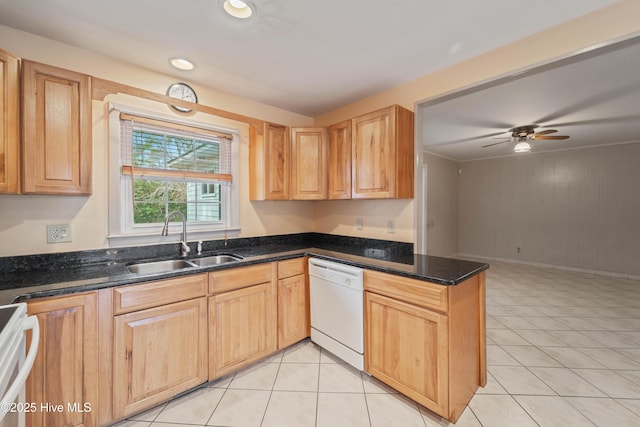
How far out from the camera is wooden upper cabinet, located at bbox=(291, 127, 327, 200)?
2.69 meters

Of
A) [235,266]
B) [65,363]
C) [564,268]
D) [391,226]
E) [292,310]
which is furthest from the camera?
[564,268]

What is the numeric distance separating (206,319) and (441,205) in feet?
17.9

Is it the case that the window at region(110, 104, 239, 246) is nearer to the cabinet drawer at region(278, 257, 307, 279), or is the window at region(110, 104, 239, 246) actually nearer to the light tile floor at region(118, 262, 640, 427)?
the cabinet drawer at region(278, 257, 307, 279)

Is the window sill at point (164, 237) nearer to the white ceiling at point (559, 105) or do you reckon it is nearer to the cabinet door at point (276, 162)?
the cabinet door at point (276, 162)

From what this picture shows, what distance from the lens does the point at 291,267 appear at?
7.48 feet

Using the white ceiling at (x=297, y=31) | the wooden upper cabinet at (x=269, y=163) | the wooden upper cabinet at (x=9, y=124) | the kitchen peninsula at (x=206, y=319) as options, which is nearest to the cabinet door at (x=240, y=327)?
the kitchen peninsula at (x=206, y=319)

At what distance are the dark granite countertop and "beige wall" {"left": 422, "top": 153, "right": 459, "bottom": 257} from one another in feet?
11.4

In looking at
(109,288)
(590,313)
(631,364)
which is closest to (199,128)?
(109,288)

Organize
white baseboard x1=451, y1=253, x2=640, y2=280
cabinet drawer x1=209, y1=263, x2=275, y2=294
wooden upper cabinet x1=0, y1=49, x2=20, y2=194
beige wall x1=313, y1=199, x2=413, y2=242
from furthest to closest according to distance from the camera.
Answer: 1. white baseboard x1=451, y1=253, x2=640, y2=280
2. beige wall x1=313, y1=199, x2=413, y2=242
3. cabinet drawer x1=209, y1=263, x2=275, y2=294
4. wooden upper cabinet x1=0, y1=49, x2=20, y2=194

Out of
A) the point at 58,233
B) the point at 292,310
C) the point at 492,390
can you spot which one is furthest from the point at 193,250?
the point at 492,390

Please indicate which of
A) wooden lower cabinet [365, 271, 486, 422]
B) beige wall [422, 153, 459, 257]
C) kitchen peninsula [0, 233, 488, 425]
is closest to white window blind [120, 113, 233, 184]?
kitchen peninsula [0, 233, 488, 425]

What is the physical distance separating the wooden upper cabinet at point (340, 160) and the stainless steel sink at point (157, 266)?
145cm

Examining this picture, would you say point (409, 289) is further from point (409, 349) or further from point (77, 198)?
point (77, 198)

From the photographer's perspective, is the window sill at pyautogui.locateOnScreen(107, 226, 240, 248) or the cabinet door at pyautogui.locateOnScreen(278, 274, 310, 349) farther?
the cabinet door at pyautogui.locateOnScreen(278, 274, 310, 349)
